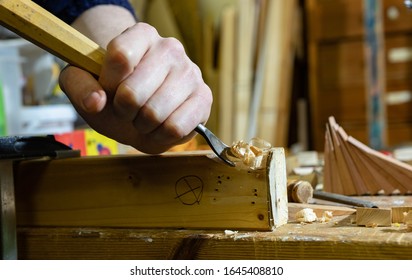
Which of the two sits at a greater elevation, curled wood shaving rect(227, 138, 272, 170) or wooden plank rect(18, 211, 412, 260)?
curled wood shaving rect(227, 138, 272, 170)

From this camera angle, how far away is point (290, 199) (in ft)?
3.07

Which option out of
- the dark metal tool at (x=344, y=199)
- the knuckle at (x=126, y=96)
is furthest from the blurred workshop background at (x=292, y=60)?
the knuckle at (x=126, y=96)

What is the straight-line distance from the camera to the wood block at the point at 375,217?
0.76 metres

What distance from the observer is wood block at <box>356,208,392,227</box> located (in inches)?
30.1

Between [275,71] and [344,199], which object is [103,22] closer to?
[344,199]

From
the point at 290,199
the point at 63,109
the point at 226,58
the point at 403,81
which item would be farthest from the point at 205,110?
the point at 403,81

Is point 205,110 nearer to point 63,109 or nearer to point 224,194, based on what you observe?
point 224,194

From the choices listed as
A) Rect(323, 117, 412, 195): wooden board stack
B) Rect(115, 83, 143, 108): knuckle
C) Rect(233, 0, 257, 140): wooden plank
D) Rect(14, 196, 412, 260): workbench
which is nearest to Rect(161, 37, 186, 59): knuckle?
Rect(115, 83, 143, 108): knuckle

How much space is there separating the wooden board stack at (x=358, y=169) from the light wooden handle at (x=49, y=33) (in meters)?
0.47

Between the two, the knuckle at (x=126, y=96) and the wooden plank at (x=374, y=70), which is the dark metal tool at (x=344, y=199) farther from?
the wooden plank at (x=374, y=70)

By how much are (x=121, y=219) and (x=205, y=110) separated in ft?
0.63

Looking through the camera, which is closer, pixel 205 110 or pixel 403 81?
pixel 205 110

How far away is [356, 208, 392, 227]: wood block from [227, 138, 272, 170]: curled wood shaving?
142mm

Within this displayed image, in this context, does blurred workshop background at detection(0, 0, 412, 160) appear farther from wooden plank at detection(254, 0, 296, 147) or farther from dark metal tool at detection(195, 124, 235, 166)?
dark metal tool at detection(195, 124, 235, 166)
